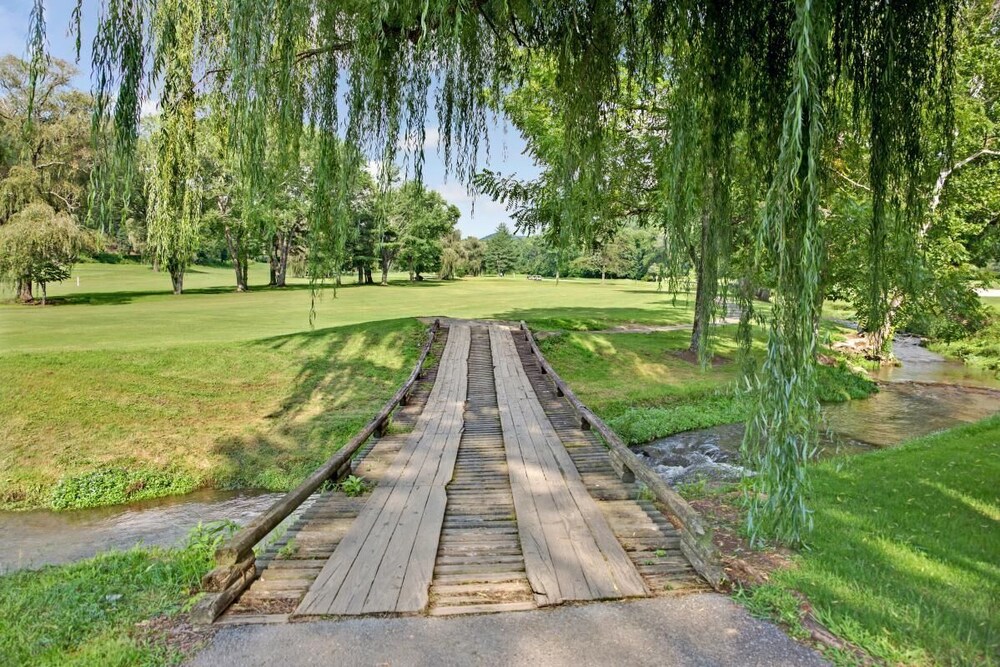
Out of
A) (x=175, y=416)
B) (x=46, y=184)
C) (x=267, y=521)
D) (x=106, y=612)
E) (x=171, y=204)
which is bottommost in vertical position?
(x=175, y=416)

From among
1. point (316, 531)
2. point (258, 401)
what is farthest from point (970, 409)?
point (258, 401)

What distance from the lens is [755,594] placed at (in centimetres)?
306

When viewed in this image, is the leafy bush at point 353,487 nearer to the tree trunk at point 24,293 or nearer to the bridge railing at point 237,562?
the bridge railing at point 237,562

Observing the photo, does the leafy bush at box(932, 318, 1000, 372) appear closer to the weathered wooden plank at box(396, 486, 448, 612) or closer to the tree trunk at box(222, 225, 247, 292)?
the weathered wooden plank at box(396, 486, 448, 612)

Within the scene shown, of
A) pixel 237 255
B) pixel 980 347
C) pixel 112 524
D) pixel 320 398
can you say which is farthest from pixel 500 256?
pixel 112 524

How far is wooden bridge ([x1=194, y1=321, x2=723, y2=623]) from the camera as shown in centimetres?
312

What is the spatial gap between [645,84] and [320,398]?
1087 cm

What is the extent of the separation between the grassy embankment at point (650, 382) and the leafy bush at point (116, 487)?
816cm

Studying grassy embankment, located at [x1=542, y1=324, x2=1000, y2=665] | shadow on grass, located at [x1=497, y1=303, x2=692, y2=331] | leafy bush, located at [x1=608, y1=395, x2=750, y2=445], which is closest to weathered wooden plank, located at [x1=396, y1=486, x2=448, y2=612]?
grassy embankment, located at [x1=542, y1=324, x2=1000, y2=665]

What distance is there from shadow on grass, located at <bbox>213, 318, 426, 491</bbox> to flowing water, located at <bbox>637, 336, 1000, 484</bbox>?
6.28 metres

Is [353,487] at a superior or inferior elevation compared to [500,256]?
inferior

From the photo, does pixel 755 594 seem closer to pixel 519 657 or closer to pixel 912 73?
pixel 519 657

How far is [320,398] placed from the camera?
12.3m

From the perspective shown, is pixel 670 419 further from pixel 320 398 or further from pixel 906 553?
pixel 320 398
